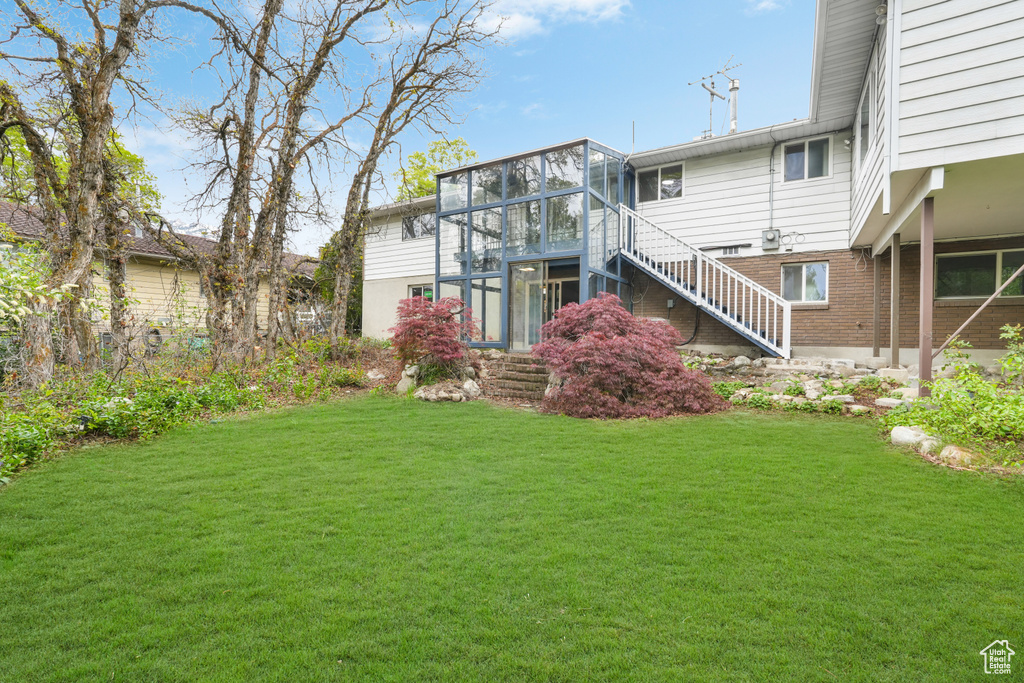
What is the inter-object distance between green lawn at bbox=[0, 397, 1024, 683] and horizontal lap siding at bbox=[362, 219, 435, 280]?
12.2m

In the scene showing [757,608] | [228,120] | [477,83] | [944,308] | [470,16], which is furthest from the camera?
[477,83]

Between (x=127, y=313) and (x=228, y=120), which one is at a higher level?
(x=228, y=120)

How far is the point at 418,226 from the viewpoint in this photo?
16828 millimetres

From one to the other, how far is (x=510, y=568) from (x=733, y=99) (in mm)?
14793

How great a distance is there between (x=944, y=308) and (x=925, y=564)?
9.40m

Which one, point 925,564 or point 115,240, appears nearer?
point 925,564

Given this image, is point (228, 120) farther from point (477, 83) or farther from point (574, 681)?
point (574, 681)

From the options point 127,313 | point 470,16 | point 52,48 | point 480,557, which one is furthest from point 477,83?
point 480,557

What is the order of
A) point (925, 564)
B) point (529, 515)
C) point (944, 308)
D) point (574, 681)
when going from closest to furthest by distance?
point (574, 681) → point (925, 564) → point (529, 515) → point (944, 308)

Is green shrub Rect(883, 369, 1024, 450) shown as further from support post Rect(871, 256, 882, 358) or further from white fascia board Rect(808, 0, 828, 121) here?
white fascia board Rect(808, 0, 828, 121)

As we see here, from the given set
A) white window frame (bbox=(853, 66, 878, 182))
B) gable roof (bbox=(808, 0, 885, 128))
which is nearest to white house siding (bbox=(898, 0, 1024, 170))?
gable roof (bbox=(808, 0, 885, 128))

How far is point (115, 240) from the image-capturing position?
7.69 metres

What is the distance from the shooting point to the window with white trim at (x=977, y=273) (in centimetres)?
906

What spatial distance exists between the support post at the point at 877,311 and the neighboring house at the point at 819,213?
6 centimetres
